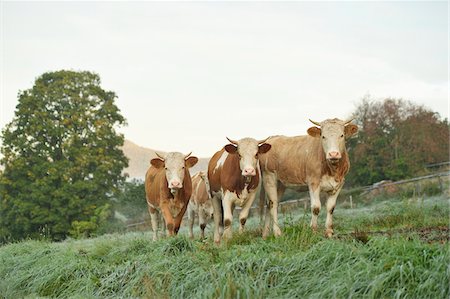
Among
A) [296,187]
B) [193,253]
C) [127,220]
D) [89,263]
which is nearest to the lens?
[193,253]

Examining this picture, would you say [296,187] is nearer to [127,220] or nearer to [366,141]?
[127,220]

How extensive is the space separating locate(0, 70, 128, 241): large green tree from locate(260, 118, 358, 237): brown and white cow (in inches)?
848

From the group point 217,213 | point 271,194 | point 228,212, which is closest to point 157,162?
point 217,213

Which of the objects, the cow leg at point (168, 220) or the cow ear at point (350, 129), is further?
the cow leg at point (168, 220)

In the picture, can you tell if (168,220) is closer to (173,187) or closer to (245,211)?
(173,187)

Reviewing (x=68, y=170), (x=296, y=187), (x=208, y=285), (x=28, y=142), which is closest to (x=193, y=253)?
(x=208, y=285)

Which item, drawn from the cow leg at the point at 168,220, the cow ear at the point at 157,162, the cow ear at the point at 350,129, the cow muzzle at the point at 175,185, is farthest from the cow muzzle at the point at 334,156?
the cow ear at the point at 157,162

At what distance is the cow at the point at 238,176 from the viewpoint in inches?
464

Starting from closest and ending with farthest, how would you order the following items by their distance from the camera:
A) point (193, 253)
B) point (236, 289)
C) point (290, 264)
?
point (236, 289)
point (290, 264)
point (193, 253)

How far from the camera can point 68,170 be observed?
3359 cm

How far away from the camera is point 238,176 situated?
12.1 m

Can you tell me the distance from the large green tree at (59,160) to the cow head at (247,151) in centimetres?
2211

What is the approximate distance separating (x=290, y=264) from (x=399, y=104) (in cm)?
4283

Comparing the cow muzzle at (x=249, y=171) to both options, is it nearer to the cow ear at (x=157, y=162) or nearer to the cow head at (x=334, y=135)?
the cow head at (x=334, y=135)
